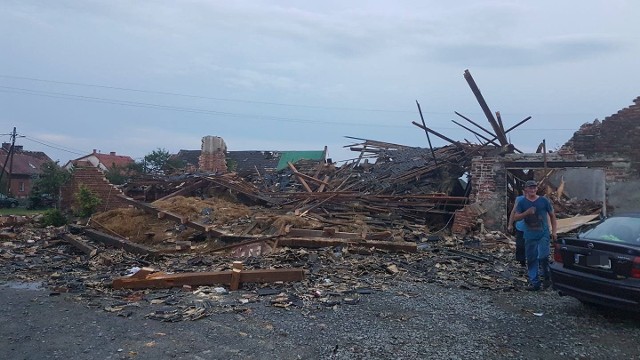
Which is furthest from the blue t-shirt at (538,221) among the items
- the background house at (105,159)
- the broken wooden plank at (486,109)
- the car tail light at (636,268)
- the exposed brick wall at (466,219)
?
the background house at (105,159)

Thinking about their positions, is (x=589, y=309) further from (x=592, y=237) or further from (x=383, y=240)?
(x=383, y=240)

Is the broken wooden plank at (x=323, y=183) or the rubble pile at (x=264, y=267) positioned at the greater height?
the broken wooden plank at (x=323, y=183)

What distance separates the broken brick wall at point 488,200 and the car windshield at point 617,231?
6.62m

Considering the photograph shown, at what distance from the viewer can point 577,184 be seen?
766 inches

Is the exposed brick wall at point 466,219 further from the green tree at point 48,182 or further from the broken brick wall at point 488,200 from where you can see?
the green tree at point 48,182

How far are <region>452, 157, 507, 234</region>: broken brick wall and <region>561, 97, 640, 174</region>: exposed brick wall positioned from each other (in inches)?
79.0

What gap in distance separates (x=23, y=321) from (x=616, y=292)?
7.14 m

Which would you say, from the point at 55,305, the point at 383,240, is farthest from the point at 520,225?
the point at 55,305

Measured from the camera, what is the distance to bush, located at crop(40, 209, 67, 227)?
18344mm

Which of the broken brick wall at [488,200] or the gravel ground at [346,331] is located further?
the broken brick wall at [488,200]

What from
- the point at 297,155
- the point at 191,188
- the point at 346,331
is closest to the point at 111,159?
the point at 297,155

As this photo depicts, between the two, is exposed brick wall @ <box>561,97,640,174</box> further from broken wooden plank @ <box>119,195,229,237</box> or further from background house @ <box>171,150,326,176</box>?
background house @ <box>171,150,326,176</box>

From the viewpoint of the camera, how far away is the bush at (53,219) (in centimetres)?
1834

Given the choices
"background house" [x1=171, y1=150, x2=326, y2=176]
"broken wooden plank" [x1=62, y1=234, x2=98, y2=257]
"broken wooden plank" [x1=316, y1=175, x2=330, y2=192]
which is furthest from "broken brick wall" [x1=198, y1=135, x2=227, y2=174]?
"broken wooden plank" [x1=62, y1=234, x2=98, y2=257]
